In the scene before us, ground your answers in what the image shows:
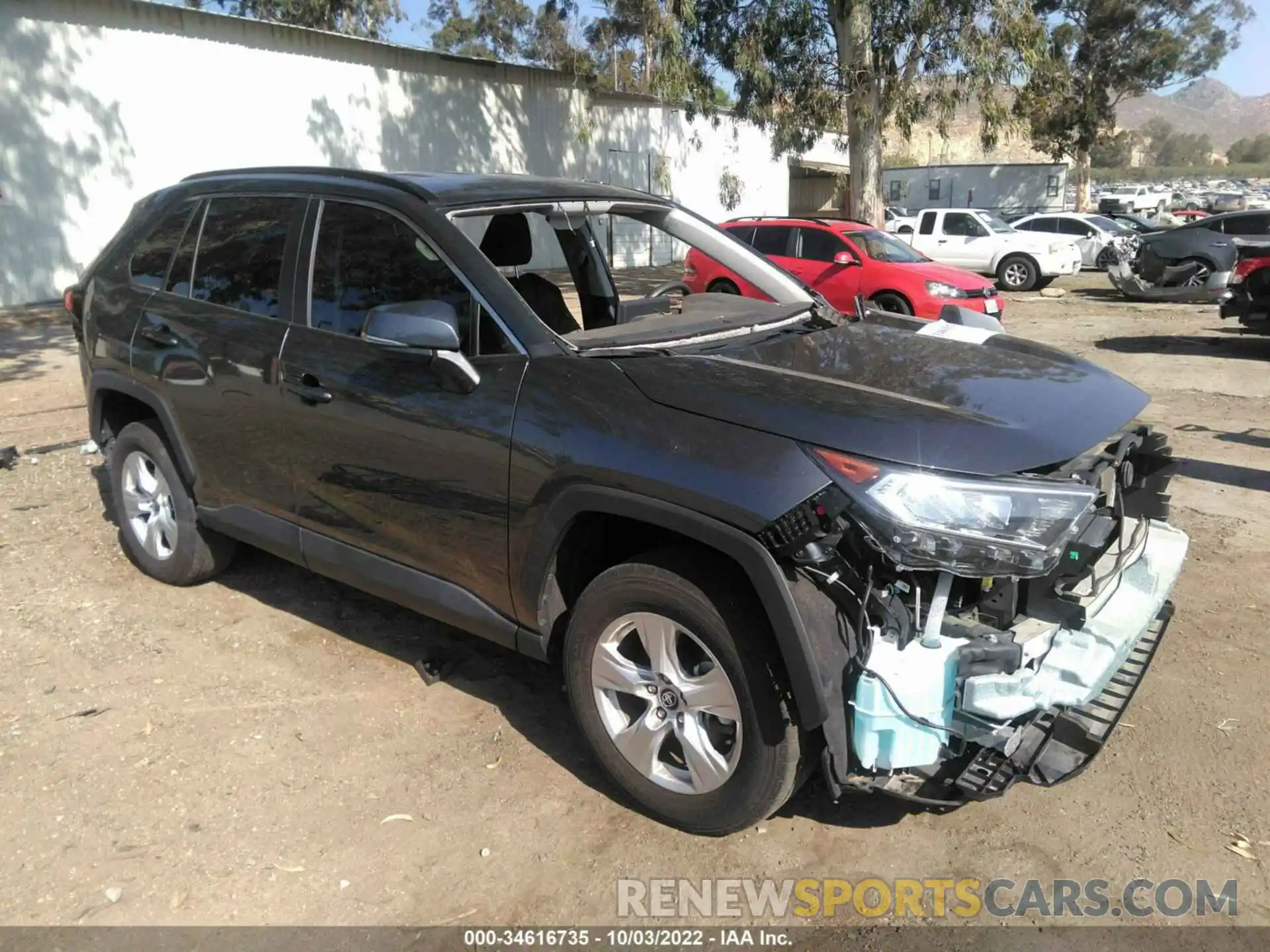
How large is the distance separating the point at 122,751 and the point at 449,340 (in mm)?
1885

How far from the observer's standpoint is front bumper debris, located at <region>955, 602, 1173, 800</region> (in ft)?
8.77

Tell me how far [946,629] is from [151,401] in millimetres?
3552

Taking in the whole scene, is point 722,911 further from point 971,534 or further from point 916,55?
point 916,55

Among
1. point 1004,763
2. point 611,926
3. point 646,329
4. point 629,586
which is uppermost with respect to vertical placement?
point 646,329

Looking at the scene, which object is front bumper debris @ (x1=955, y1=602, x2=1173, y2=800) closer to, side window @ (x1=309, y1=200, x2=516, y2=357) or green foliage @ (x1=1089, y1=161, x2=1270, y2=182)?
side window @ (x1=309, y1=200, x2=516, y2=357)

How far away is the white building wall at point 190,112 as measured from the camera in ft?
50.7

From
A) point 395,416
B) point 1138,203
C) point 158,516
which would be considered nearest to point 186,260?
point 158,516

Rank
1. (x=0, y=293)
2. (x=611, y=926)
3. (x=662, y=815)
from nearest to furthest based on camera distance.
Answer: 1. (x=611, y=926)
2. (x=662, y=815)
3. (x=0, y=293)

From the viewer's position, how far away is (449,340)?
10.3 ft

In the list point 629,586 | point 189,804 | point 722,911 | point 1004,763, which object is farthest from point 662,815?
point 189,804

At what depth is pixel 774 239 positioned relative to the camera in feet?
47.4

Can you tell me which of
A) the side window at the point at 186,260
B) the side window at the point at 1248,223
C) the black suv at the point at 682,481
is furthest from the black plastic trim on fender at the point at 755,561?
the side window at the point at 1248,223

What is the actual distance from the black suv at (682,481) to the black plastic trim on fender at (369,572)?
0.6 inches

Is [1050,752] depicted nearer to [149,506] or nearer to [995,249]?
[149,506]
